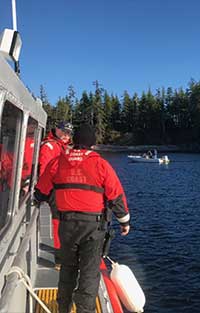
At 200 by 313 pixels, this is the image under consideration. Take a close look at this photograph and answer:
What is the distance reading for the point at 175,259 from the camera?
13.8 metres

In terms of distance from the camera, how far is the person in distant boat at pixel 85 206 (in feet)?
13.8

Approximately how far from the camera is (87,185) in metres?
4.22

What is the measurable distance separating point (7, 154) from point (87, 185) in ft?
3.43

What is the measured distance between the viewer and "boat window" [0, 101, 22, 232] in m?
3.08

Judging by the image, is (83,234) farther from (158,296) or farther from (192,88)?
(192,88)

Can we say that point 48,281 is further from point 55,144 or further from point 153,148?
point 153,148

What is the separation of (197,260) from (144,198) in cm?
1548

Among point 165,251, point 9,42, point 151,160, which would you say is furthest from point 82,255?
point 151,160

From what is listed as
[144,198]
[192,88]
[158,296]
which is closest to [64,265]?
[158,296]

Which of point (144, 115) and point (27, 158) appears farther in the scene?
point (144, 115)

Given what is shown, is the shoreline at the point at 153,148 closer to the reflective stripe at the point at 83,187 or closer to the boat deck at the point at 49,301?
the boat deck at the point at 49,301

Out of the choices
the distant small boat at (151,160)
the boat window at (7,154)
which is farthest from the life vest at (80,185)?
the distant small boat at (151,160)

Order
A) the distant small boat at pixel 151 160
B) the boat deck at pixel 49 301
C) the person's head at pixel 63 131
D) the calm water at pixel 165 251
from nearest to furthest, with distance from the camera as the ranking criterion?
1. the boat deck at pixel 49 301
2. the person's head at pixel 63 131
3. the calm water at pixel 165 251
4. the distant small boat at pixel 151 160

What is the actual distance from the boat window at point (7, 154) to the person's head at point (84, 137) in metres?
→ 0.79
